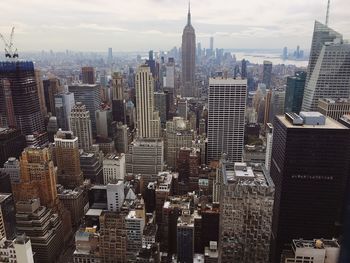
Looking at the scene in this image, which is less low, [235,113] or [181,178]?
[235,113]

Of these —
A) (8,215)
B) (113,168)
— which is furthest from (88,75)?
(8,215)

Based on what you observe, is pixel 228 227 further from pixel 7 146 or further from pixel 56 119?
pixel 56 119

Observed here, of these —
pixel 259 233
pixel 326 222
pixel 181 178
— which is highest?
pixel 259 233

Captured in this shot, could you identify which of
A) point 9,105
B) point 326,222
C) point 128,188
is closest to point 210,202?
point 128,188

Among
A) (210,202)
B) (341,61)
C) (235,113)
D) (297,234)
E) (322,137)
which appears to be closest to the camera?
(322,137)

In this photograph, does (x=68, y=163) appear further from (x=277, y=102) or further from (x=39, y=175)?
(x=277, y=102)

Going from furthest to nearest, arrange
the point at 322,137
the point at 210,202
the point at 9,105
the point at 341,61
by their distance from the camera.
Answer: the point at 9,105, the point at 341,61, the point at 210,202, the point at 322,137

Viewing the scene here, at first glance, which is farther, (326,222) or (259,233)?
(326,222)
